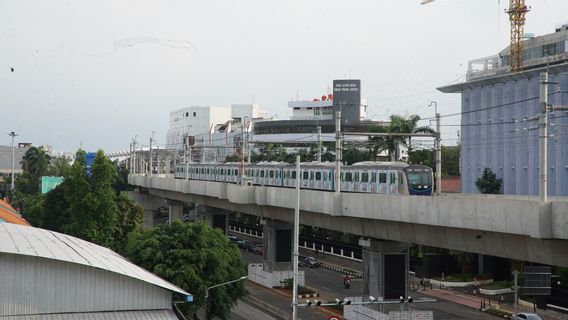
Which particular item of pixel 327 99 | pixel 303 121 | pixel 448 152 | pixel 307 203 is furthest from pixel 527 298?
pixel 327 99

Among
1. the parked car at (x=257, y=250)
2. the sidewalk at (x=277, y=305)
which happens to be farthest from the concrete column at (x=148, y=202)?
the sidewalk at (x=277, y=305)

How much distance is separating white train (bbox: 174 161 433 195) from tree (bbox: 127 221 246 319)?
9.49 meters

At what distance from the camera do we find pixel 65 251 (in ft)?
108

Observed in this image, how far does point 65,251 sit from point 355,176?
21.3 m

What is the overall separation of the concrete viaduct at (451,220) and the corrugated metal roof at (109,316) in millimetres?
11540

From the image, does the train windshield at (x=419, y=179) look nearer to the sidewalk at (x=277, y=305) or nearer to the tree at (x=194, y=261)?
the tree at (x=194, y=261)

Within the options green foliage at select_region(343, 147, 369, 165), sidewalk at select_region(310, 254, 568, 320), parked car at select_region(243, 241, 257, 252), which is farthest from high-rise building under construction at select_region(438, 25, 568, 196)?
parked car at select_region(243, 241, 257, 252)

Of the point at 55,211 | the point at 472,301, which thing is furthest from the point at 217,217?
the point at 472,301

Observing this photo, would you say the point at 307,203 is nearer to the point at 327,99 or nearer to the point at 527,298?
the point at 527,298

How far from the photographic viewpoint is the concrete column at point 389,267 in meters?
45.1

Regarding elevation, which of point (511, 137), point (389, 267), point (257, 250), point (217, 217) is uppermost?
A: point (511, 137)

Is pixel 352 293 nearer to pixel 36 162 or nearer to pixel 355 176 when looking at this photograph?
pixel 355 176

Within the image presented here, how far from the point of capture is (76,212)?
6975 cm

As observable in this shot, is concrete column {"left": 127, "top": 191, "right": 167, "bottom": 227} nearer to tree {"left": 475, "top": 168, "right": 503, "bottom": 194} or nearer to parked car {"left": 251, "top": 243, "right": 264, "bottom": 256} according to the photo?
parked car {"left": 251, "top": 243, "right": 264, "bottom": 256}
